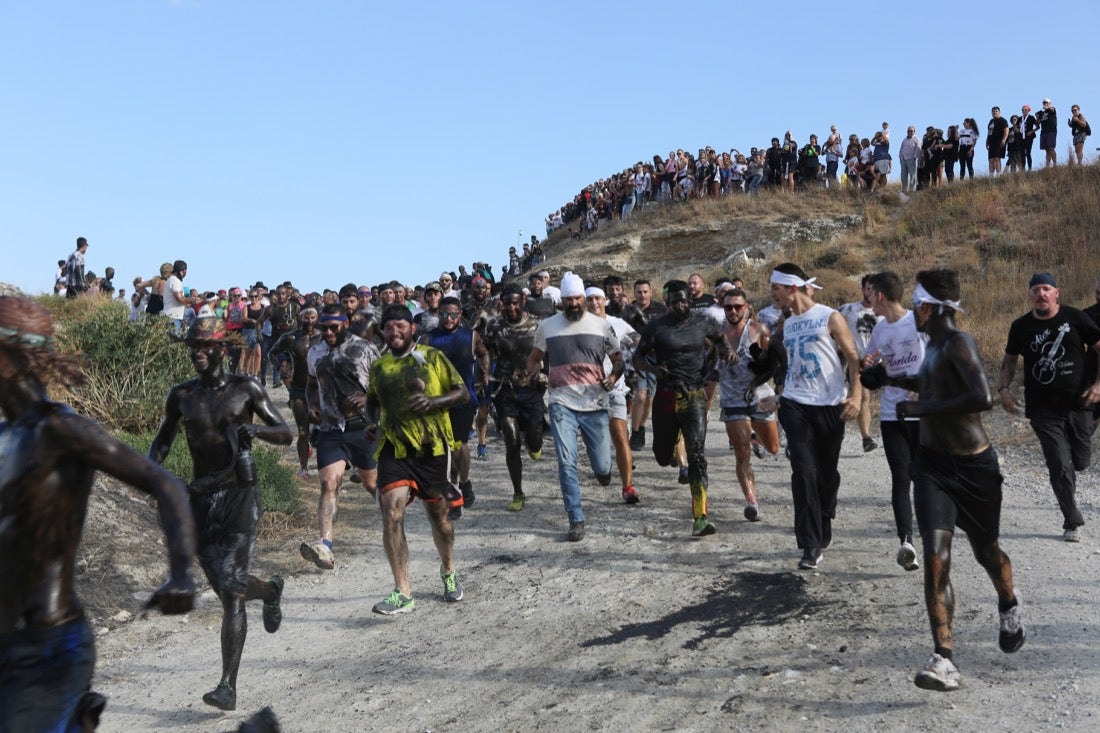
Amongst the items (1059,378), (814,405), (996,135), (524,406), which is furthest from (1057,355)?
(996,135)

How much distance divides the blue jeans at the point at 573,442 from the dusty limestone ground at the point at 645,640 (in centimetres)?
42

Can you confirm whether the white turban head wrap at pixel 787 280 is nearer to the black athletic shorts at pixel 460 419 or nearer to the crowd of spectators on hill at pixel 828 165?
the black athletic shorts at pixel 460 419

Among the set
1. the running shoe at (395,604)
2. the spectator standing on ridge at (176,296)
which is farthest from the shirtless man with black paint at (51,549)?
the spectator standing on ridge at (176,296)

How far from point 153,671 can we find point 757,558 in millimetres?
4433

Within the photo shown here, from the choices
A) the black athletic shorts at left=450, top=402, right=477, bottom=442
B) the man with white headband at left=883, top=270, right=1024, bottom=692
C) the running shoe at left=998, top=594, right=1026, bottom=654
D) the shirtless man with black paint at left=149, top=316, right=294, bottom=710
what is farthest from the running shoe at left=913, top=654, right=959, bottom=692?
the black athletic shorts at left=450, top=402, right=477, bottom=442

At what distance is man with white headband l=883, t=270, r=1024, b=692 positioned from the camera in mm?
5438

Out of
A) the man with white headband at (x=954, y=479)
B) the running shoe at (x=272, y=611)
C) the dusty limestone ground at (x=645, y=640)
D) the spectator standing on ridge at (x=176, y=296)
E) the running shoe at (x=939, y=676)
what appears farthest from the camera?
the spectator standing on ridge at (x=176, y=296)

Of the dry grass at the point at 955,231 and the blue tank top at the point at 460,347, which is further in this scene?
the dry grass at the point at 955,231

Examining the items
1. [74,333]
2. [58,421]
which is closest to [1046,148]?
[74,333]

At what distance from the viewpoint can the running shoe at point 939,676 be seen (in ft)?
17.4

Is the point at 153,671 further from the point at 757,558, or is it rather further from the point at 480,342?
the point at 480,342

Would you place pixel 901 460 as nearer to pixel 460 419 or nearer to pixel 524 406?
pixel 524 406

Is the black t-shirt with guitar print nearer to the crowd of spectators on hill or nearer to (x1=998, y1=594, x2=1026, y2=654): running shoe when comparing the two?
(x1=998, y1=594, x2=1026, y2=654): running shoe

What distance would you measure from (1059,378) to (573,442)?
394 cm
